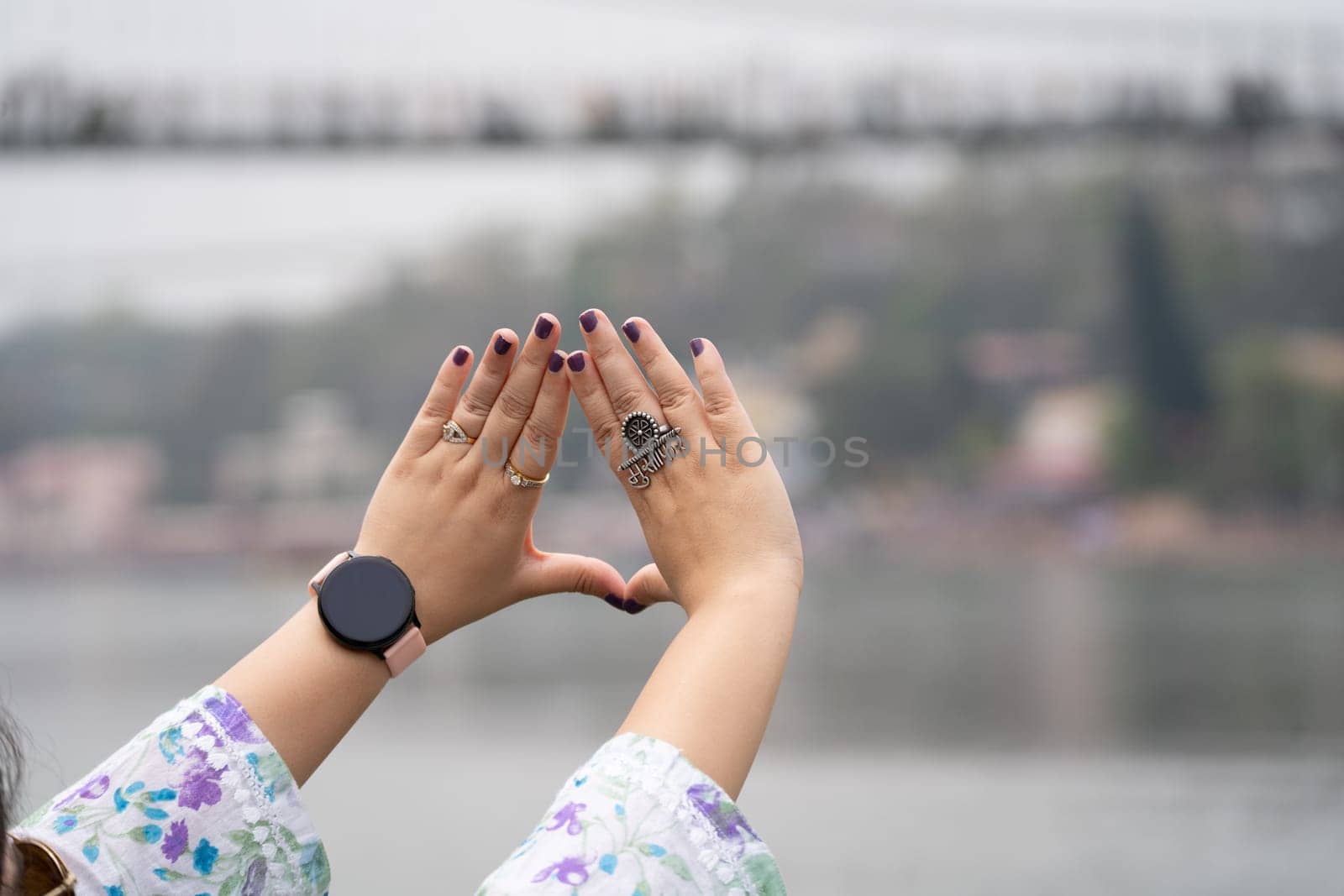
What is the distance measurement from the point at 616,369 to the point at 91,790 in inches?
10.9

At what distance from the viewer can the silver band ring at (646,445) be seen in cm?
52

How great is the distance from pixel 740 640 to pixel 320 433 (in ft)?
31.8

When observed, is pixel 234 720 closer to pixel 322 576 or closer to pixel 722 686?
pixel 322 576

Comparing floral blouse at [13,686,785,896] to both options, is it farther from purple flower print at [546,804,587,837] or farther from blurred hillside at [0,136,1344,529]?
blurred hillside at [0,136,1344,529]

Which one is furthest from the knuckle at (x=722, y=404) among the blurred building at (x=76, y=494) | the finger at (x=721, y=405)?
the blurred building at (x=76, y=494)

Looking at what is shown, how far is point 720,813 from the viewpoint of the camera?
1.29 feet

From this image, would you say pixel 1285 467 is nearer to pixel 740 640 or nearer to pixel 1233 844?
pixel 1233 844

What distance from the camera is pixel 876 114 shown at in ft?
27.3

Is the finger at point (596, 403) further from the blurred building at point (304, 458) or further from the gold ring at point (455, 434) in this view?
the blurred building at point (304, 458)

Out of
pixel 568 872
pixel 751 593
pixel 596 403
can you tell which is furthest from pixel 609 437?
pixel 568 872

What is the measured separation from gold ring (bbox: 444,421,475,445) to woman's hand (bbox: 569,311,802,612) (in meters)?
0.06

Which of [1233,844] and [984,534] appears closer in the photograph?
[1233,844]

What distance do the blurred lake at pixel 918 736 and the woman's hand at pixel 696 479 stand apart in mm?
550

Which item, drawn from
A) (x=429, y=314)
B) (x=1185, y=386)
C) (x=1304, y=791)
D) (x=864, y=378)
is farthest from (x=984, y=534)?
(x=1304, y=791)
